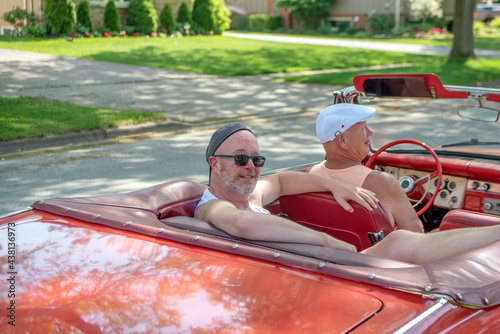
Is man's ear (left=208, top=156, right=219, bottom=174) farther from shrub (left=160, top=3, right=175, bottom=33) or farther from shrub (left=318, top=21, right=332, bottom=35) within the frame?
shrub (left=318, top=21, right=332, bottom=35)

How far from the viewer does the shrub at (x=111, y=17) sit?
25656 millimetres

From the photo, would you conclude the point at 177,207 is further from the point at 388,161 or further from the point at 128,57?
the point at 128,57

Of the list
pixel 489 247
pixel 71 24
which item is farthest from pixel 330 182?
pixel 71 24

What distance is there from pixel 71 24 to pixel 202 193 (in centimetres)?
2175

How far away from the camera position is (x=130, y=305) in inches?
77.6

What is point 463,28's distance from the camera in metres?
19.8

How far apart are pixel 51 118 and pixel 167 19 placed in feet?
60.8

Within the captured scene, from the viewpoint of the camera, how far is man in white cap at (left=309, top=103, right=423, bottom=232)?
3.66 meters

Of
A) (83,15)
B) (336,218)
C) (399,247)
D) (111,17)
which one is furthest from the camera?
(111,17)

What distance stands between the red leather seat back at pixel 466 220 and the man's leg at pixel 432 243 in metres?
0.39

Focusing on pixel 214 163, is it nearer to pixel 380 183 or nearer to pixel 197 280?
pixel 380 183

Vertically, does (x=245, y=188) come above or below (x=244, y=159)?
below

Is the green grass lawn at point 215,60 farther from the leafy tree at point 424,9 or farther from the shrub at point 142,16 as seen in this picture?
the leafy tree at point 424,9

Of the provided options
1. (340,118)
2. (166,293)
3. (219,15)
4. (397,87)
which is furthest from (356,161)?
(219,15)
